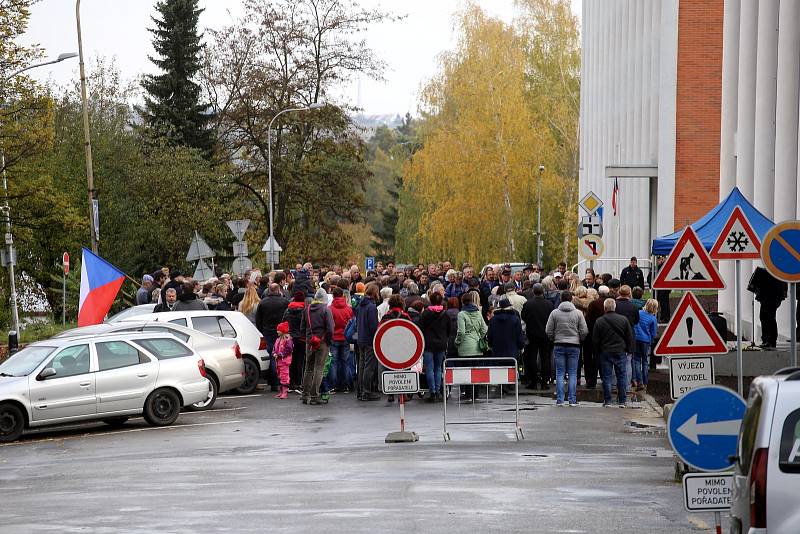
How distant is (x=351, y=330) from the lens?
70.7 ft

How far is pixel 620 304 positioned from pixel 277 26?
131 feet

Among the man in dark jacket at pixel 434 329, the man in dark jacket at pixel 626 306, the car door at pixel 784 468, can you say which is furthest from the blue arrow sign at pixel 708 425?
the man in dark jacket at pixel 626 306

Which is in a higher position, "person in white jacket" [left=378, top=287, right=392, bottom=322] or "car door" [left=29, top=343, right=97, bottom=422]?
"person in white jacket" [left=378, top=287, right=392, bottom=322]

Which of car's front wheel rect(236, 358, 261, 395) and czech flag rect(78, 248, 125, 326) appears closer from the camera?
car's front wheel rect(236, 358, 261, 395)

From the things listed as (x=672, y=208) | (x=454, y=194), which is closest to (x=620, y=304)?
(x=672, y=208)

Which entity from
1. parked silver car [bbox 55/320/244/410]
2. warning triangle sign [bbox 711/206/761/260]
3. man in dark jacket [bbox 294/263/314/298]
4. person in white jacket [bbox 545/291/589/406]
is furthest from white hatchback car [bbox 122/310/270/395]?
warning triangle sign [bbox 711/206/761/260]

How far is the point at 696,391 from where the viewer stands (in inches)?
316

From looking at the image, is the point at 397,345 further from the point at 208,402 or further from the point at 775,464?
the point at 775,464

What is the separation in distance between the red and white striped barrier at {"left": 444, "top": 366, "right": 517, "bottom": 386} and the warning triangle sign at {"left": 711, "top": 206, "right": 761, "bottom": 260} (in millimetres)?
4610

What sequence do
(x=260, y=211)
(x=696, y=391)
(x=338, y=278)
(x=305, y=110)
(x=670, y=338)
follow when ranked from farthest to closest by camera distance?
(x=260, y=211) < (x=305, y=110) < (x=338, y=278) < (x=670, y=338) < (x=696, y=391)

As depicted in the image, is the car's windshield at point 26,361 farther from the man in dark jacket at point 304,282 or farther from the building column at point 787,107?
the building column at point 787,107

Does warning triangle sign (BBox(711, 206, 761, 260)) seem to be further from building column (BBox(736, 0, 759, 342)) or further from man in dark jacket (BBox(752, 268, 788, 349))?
building column (BBox(736, 0, 759, 342))

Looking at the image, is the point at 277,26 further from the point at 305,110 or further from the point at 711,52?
the point at 711,52

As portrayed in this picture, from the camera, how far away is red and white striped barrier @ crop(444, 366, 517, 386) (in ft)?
55.3
